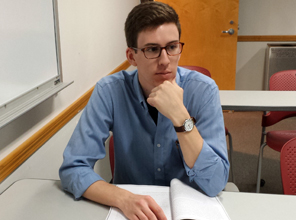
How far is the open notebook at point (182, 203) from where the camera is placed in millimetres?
889

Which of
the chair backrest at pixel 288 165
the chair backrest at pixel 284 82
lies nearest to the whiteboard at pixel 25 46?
the chair backrest at pixel 288 165

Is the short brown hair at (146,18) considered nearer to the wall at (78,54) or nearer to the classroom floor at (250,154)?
the wall at (78,54)

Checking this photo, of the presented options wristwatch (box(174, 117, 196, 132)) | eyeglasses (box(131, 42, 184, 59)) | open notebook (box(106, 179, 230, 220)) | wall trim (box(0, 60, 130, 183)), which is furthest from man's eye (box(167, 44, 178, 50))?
wall trim (box(0, 60, 130, 183))

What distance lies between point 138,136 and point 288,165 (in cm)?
63

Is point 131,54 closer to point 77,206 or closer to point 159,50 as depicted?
point 159,50

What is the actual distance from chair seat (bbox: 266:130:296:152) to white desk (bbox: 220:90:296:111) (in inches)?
10.2

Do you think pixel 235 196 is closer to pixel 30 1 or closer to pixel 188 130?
pixel 188 130

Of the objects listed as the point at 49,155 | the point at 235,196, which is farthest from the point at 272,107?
the point at 49,155

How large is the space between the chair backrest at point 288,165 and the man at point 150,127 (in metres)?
0.37

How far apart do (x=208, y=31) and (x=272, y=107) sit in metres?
2.34

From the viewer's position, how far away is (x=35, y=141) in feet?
4.88

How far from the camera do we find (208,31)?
427 cm

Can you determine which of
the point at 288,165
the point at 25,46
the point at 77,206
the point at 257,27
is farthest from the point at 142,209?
the point at 257,27

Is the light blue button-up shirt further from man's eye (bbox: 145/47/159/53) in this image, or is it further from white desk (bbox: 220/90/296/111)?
white desk (bbox: 220/90/296/111)
